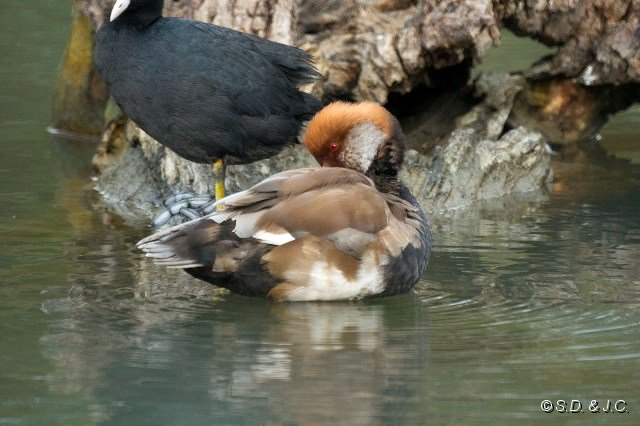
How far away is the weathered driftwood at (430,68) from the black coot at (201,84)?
793 mm

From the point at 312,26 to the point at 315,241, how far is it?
3323 millimetres

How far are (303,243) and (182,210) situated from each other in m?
2.24

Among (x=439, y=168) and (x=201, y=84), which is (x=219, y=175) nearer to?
(x=201, y=84)

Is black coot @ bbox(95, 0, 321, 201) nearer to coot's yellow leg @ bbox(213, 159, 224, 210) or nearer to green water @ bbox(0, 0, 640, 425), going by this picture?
coot's yellow leg @ bbox(213, 159, 224, 210)

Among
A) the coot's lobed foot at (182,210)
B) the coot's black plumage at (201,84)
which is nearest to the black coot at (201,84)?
the coot's black plumage at (201,84)

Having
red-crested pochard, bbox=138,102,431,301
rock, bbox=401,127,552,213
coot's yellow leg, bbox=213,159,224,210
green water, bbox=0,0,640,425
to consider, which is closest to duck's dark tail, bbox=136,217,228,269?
red-crested pochard, bbox=138,102,431,301

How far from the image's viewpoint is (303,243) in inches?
197

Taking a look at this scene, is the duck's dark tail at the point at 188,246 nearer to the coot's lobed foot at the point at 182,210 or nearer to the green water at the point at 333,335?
the green water at the point at 333,335

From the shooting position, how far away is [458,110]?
8625 mm

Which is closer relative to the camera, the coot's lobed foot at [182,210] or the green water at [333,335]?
the green water at [333,335]

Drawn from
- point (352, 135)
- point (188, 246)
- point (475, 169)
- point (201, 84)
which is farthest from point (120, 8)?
point (475, 169)

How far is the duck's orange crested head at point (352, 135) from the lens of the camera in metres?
5.41

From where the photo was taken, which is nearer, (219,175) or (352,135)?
(352,135)

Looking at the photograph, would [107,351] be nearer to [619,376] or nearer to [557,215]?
[619,376]
